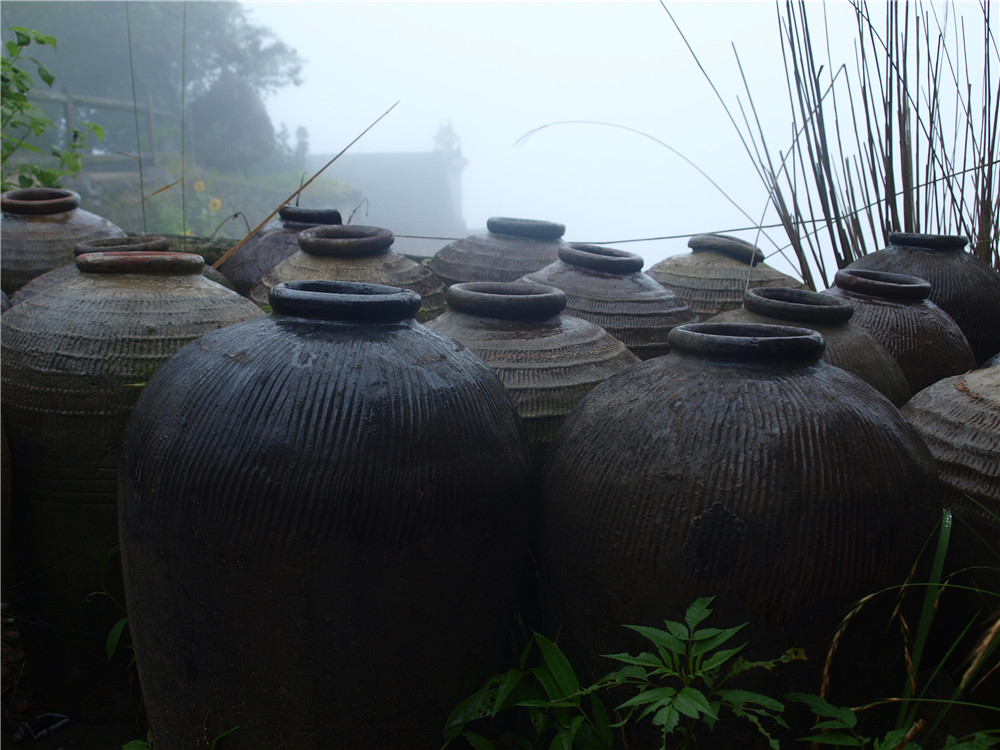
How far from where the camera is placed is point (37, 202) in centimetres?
409

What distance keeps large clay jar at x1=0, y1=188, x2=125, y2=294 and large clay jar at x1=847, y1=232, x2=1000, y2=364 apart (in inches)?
147

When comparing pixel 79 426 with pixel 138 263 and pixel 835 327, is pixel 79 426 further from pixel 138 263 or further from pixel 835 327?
pixel 835 327

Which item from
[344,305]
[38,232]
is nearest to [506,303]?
[344,305]

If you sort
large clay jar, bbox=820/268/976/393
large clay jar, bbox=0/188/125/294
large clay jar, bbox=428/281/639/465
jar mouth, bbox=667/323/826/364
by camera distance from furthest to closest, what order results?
1. large clay jar, bbox=0/188/125/294
2. large clay jar, bbox=820/268/976/393
3. large clay jar, bbox=428/281/639/465
4. jar mouth, bbox=667/323/826/364

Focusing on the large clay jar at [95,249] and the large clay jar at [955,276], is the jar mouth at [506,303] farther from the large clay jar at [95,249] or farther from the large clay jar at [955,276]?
the large clay jar at [955,276]

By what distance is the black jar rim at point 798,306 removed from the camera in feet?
8.65

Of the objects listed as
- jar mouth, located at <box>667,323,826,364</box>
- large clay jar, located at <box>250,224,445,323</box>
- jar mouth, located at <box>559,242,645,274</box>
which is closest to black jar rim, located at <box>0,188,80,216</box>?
large clay jar, located at <box>250,224,445,323</box>

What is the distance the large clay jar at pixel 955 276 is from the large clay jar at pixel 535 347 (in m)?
1.79

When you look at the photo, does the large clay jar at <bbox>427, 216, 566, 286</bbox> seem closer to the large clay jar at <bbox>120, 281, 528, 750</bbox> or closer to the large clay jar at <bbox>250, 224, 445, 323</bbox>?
the large clay jar at <bbox>250, 224, 445, 323</bbox>

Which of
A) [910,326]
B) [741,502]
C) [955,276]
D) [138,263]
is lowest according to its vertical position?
[741,502]

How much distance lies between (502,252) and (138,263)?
6.33 ft

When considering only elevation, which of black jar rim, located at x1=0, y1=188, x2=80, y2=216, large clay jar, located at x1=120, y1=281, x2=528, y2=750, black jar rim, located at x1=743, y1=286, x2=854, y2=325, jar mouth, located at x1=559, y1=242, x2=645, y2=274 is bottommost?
large clay jar, located at x1=120, y1=281, x2=528, y2=750

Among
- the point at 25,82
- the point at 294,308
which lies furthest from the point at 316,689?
the point at 25,82

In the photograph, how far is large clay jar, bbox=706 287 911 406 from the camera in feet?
8.70
